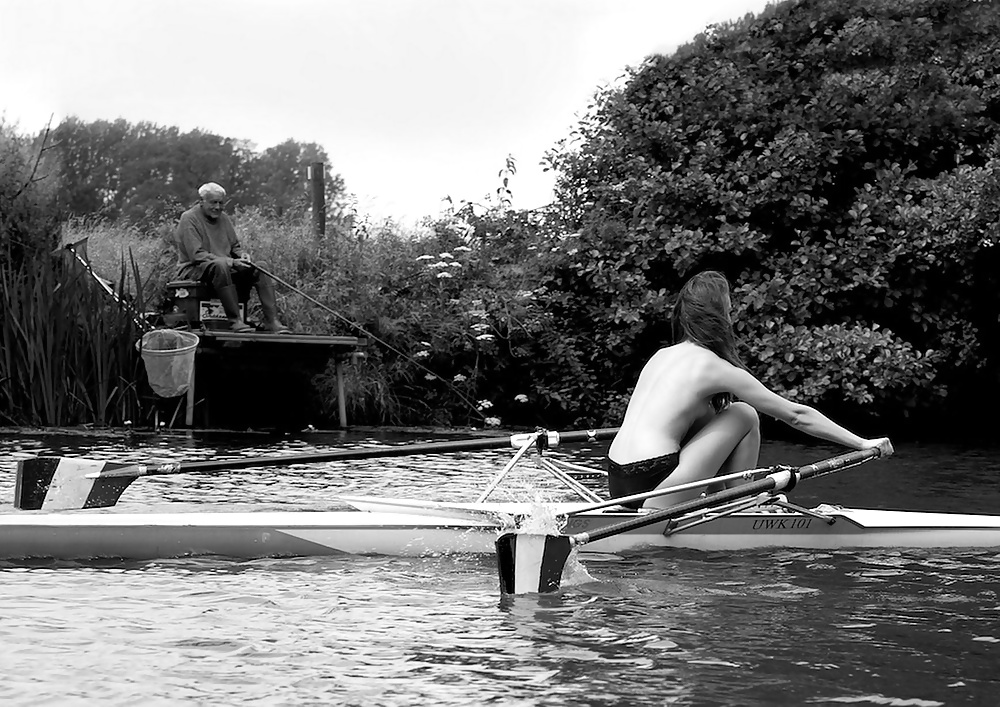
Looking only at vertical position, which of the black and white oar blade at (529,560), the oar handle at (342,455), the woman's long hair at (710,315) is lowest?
the black and white oar blade at (529,560)

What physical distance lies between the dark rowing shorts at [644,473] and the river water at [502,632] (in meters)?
0.30

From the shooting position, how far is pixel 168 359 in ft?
36.6

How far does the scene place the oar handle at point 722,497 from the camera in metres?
4.91

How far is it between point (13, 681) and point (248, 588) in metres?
1.41

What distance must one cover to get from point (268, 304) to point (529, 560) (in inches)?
331

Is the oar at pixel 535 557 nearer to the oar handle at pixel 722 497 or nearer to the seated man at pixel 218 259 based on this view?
the oar handle at pixel 722 497

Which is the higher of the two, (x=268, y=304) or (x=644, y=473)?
(x=268, y=304)

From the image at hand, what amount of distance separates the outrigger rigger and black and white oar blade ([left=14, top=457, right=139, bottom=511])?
2 cm

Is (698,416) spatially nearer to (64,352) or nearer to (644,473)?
(644,473)

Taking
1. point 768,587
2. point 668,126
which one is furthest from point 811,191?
point 768,587

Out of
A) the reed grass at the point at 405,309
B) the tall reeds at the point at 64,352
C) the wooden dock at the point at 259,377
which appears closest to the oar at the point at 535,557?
the wooden dock at the point at 259,377

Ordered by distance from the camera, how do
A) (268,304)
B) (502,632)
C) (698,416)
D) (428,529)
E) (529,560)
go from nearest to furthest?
1. (502,632)
2. (529,560)
3. (428,529)
4. (698,416)
5. (268,304)

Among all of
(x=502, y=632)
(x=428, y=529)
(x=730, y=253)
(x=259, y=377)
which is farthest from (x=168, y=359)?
(x=502, y=632)

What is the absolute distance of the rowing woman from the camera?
Answer: 18.0ft
